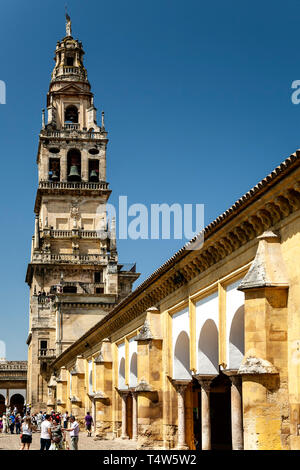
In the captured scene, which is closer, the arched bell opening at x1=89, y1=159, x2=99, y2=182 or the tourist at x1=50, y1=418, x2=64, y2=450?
the tourist at x1=50, y1=418, x2=64, y2=450

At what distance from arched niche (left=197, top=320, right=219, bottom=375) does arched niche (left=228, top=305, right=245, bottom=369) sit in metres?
2.55

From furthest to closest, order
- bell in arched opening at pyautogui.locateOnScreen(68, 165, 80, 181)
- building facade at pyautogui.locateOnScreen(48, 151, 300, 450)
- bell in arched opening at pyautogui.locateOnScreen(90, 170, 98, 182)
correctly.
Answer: bell in arched opening at pyautogui.locateOnScreen(90, 170, 98, 182), bell in arched opening at pyautogui.locateOnScreen(68, 165, 80, 181), building facade at pyautogui.locateOnScreen(48, 151, 300, 450)

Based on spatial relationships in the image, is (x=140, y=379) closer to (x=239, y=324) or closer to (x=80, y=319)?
(x=239, y=324)

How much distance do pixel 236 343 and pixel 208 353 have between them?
9.42 feet

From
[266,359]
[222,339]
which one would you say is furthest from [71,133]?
[266,359]

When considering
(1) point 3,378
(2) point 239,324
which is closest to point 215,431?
(2) point 239,324

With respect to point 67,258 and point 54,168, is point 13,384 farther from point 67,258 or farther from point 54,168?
point 54,168

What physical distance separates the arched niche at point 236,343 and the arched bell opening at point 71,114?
2149 inches

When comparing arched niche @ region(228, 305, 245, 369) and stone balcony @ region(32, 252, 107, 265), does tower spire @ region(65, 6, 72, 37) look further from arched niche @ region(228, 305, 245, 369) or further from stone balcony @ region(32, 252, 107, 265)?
arched niche @ region(228, 305, 245, 369)

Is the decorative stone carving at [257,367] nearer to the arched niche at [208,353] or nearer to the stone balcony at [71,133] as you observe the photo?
the arched niche at [208,353]

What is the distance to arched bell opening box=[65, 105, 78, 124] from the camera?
69688mm

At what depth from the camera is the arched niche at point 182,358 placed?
74.0ft

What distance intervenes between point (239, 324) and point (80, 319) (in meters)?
41.8

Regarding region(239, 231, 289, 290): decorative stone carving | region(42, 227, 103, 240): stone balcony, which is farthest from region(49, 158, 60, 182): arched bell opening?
region(239, 231, 289, 290): decorative stone carving
